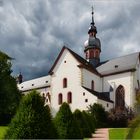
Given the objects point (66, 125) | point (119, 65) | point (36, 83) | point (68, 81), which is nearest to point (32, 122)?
point (66, 125)

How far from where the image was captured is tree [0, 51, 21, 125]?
51.3 m

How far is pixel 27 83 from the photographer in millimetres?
83000

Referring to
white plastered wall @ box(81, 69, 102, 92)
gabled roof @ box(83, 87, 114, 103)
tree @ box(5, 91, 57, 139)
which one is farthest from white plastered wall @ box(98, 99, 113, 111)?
tree @ box(5, 91, 57, 139)

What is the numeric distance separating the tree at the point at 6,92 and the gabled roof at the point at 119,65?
15711mm

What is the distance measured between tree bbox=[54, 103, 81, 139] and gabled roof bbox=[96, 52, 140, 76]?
38679 mm

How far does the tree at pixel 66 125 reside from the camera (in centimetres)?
2078

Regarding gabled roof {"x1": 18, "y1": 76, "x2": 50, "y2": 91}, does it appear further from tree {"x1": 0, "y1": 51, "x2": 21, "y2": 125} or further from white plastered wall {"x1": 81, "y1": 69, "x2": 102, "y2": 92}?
tree {"x1": 0, "y1": 51, "x2": 21, "y2": 125}

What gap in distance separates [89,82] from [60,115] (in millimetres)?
40462

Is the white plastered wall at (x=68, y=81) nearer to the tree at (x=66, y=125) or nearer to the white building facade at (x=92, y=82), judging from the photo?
the white building facade at (x=92, y=82)

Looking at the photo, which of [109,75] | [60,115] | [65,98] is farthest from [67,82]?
[60,115]

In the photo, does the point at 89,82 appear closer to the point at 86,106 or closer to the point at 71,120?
the point at 86,106

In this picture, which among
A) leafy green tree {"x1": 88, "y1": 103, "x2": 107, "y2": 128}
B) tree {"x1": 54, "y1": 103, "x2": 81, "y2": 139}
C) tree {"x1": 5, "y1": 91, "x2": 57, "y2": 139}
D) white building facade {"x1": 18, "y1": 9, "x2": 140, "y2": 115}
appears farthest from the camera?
white building facade {"x1": 18, "y1": 9, "x2": 140, "y2": 115}

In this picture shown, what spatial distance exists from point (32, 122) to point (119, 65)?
48.3 meters

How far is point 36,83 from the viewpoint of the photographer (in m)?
78.9
